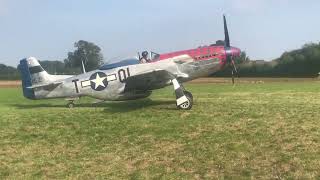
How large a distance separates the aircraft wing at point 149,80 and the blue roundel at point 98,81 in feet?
3.14

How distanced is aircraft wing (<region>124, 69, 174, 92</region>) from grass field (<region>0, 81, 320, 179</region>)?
4.18ft

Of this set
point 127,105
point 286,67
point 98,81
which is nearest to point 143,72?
point 127,105

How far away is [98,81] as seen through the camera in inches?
715

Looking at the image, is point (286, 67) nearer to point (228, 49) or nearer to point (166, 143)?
point (228, 49)

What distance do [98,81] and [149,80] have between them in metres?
2.47

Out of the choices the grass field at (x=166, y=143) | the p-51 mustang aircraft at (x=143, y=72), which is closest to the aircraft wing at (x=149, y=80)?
the p-51 mustang aircraft at (x=143, y=72)

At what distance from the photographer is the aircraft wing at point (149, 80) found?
16.2 m

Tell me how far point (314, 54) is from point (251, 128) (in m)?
51.2

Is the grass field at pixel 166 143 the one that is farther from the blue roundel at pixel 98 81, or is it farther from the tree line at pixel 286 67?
the tree line at pixel 286 67

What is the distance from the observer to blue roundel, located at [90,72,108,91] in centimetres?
1808

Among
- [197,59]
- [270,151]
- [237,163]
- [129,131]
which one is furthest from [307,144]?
[197,59]

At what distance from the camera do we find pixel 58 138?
12.4 meters

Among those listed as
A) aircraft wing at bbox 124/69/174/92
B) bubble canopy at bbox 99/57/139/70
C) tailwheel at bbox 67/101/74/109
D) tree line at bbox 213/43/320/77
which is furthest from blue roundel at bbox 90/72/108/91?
tree line at bbox 213/43/320/77

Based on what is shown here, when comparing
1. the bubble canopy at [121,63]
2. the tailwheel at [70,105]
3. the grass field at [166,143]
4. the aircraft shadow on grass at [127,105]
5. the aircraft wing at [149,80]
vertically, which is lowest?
the grass field at [166,143]
